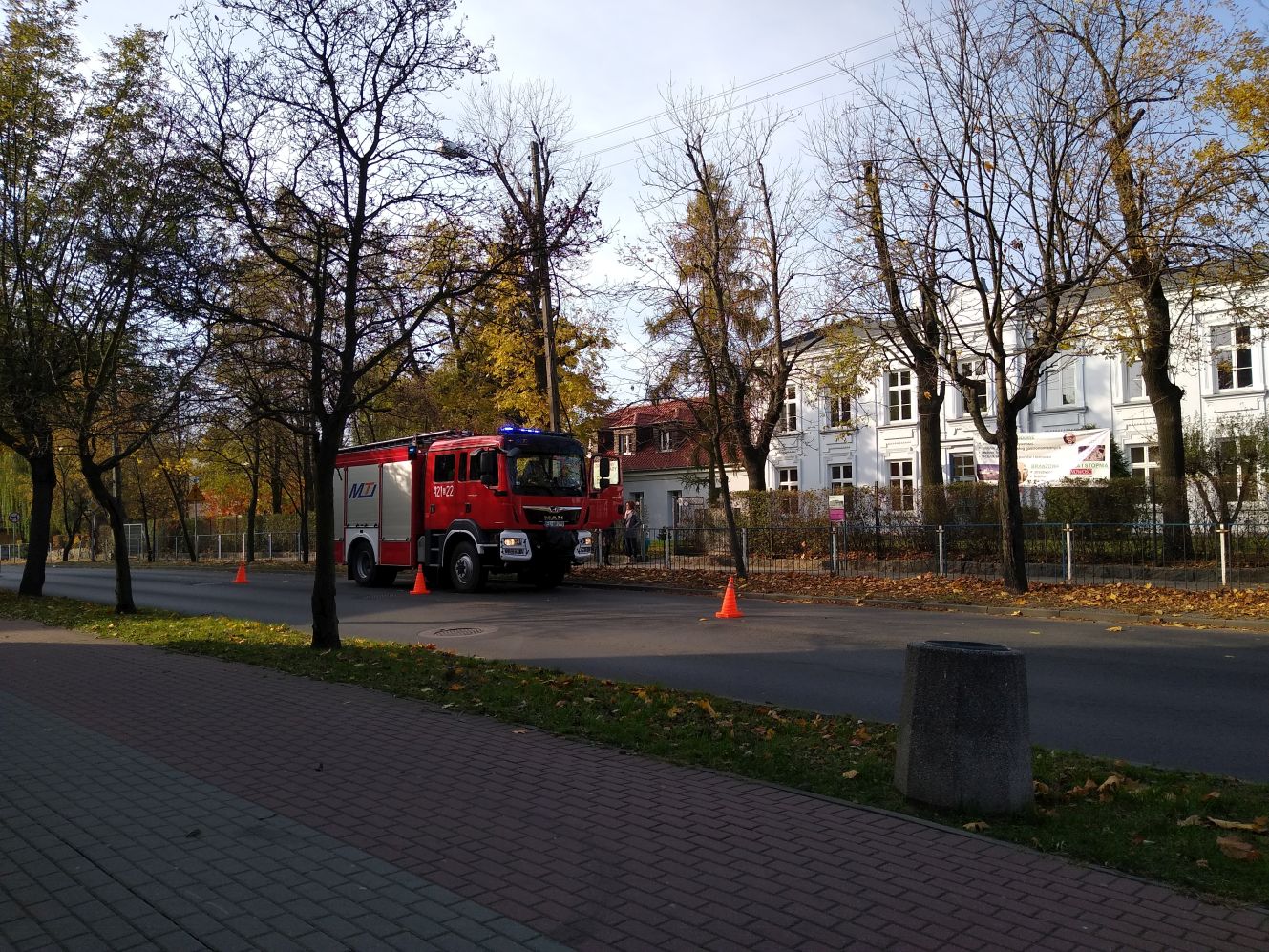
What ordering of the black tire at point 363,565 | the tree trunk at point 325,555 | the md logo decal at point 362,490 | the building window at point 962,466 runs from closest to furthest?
the tree trunk at point 325,555 → the md logo decal at point 362,490 → the black tire at point 363,565 → the building window at point 962,466

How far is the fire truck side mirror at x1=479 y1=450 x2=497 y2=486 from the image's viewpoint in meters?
20.4

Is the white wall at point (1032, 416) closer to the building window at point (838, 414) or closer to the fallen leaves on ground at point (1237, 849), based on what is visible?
the building window at point (838, 414)

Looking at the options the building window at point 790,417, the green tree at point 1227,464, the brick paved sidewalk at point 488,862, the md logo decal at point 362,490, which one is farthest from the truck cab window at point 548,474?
the building window at point 790,417

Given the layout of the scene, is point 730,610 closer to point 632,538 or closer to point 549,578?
point 549,578

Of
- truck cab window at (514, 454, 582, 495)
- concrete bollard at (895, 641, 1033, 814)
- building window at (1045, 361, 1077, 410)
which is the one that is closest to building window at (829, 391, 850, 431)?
building window at (1045, 361, 1077, 410)

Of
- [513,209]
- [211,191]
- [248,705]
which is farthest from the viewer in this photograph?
[513,209]

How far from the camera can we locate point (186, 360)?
1303 centimetres

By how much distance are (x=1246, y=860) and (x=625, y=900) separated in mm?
2809

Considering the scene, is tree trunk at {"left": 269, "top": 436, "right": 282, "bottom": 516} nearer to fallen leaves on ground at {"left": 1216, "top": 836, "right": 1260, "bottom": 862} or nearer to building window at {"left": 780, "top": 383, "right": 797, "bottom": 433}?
building window at {"left": 780, "top": 383, "right": 797, "bottom": 433}

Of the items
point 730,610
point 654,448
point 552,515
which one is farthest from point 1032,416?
point 730,610

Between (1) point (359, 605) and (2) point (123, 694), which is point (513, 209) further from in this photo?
(1) point (359, 605)

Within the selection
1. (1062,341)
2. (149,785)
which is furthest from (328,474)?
(1062,341)

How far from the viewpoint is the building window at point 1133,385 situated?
34.7 m

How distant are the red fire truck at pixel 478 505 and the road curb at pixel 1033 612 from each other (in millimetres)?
3274
